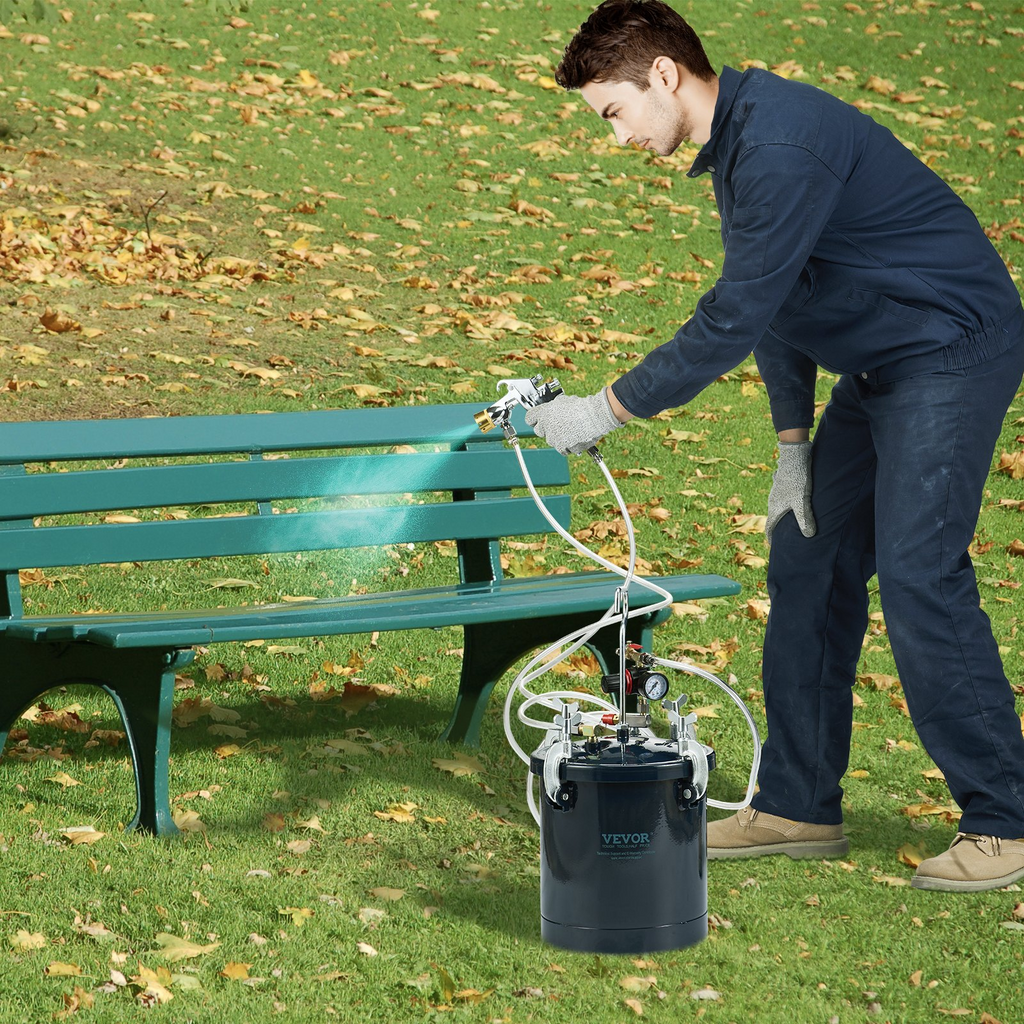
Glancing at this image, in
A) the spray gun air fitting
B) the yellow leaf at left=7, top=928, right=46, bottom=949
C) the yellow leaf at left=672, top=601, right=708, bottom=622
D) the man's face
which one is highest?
the man's face

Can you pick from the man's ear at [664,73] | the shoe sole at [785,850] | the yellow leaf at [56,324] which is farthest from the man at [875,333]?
the yellow leaf at [56,324]

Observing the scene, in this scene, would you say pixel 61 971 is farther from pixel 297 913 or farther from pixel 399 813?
pixel 399 813

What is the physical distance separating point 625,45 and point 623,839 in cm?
171

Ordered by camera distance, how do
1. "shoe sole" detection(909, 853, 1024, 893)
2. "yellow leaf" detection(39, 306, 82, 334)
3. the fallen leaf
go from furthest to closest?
"yellow leaf" detection(39, 306, 82, 334), the fallen leaf, "shoe sole" detection(909, 853, 1024, 893)

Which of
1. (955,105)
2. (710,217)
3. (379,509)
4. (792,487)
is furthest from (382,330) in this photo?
(955,105)

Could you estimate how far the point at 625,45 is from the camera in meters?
3.17

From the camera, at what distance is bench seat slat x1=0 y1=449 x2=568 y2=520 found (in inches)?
152

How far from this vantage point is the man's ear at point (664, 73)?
320cm

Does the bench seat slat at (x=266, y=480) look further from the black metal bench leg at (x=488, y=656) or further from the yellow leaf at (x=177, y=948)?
the yellow leaf at (x=177, y=948)

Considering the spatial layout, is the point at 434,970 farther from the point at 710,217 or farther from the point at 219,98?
the point at 219,98

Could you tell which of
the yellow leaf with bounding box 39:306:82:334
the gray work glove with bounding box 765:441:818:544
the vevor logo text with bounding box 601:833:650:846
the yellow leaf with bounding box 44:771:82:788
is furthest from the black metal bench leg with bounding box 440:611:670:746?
the yellow leaf with bounding box 39:306:82:334

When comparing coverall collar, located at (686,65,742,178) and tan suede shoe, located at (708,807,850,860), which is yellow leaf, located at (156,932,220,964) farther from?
coverall collar, located at (686,65,742,178)

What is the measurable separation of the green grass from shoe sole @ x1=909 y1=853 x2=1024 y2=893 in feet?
0.08

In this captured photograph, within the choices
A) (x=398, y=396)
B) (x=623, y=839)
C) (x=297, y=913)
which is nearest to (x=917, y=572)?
(x=623, y=839)
